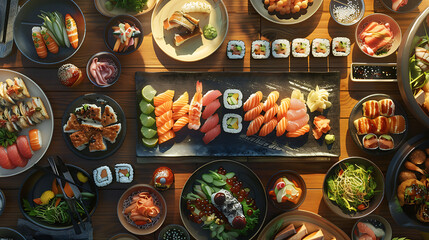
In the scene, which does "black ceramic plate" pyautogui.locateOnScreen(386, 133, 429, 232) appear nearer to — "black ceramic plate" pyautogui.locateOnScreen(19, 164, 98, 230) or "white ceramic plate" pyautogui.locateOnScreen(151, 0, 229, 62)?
"white ceramic plate" pyautogui.locateOnScreen(151, 0, 229, 62)

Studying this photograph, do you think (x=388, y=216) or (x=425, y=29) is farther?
(x=388, y=216)

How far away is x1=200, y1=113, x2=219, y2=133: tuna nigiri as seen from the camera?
3.25 meters

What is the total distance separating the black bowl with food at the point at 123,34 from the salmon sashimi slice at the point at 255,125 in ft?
4.81

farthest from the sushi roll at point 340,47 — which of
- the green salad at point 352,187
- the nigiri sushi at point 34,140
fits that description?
the nigiri sushi at point 34,140

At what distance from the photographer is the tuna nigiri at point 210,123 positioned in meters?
3.25

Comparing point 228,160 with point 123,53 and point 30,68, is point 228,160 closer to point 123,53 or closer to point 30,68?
point 123,53

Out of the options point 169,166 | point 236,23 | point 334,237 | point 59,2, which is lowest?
point 334,237

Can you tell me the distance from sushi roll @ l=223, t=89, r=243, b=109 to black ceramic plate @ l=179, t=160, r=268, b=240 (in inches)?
23.6

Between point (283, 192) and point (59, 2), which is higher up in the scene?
point (59, 2)

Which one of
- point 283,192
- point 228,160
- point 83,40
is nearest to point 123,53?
point 83,40

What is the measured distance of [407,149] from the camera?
312cm

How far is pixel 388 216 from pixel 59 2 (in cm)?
430

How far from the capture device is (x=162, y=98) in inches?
127

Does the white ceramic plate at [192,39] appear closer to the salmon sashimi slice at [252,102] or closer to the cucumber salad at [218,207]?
the salmon sashimi slice at [252,102]
